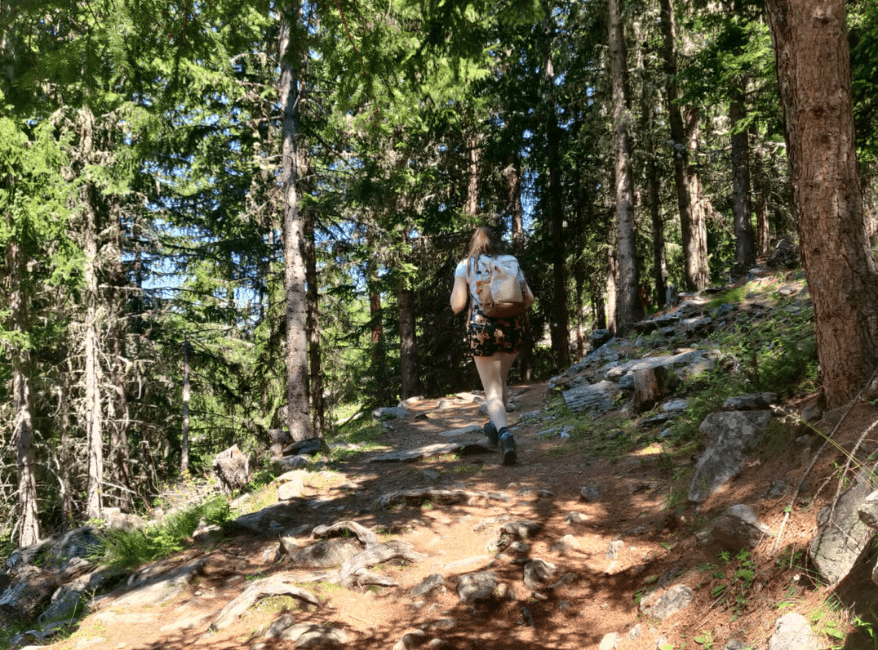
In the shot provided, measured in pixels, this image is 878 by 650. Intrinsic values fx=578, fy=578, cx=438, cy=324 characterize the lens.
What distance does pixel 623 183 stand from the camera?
13938 mm

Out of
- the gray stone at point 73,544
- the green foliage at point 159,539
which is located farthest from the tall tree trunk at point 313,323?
the green foliage at point 159,539

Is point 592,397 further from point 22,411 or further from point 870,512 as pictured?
point 22,411

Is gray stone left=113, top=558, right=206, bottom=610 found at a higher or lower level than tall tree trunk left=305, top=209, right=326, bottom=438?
lower

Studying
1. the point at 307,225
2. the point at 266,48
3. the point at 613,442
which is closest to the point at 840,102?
the point at 613,442

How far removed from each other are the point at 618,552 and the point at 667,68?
638 inches

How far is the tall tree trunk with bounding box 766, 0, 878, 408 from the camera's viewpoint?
11.4ft

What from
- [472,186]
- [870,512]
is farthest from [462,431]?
[472,186]

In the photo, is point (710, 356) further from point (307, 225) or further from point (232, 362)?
point (232, 362)

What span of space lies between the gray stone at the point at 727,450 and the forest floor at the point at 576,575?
0.11 metres

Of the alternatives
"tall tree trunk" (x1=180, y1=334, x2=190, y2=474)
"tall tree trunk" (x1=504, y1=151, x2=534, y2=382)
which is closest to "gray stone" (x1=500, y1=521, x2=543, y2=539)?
"tall tree trunk" (x1=504, y1=151, x2=534, y2=382)

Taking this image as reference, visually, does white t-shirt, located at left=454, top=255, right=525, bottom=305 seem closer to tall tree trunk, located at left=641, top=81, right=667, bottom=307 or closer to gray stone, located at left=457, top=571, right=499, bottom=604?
gray stone, located at left=457, top=571, right=499, bottom=604

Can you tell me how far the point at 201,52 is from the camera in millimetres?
4645

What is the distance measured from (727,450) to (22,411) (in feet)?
41.6

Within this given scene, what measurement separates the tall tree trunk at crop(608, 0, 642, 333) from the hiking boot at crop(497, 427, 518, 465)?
851 cm
